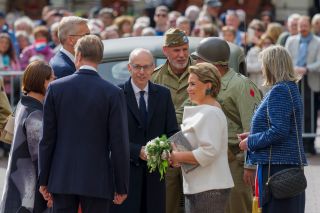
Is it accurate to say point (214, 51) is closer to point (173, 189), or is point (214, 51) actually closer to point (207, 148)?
point (173, 189)

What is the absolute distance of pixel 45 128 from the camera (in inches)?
330

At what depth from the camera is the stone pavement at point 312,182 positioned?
42.2 feet

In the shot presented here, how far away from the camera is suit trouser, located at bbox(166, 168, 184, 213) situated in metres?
9.93

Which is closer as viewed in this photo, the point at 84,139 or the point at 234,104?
the point at 84,139

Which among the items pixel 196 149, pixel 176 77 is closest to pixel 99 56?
pixel 196 149

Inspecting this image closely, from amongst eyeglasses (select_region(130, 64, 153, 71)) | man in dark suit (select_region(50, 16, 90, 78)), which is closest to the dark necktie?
eyeglasses (select_region(130, 64, 153, 71))

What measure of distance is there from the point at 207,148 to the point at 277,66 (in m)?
0.91

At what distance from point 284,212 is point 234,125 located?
118 cm

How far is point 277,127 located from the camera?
8.85 meters

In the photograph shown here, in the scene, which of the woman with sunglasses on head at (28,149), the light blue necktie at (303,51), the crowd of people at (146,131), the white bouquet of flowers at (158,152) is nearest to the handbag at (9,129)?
the crowd of people at (146,131)

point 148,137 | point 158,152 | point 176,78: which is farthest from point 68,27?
point 158,152

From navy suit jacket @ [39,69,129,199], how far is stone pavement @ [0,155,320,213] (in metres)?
4.61

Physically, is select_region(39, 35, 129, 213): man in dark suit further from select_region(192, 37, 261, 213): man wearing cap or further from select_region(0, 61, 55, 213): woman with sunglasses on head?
select_region(192, 37, 261, 213): man wearing cap

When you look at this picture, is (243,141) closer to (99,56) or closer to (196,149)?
(196,149)
